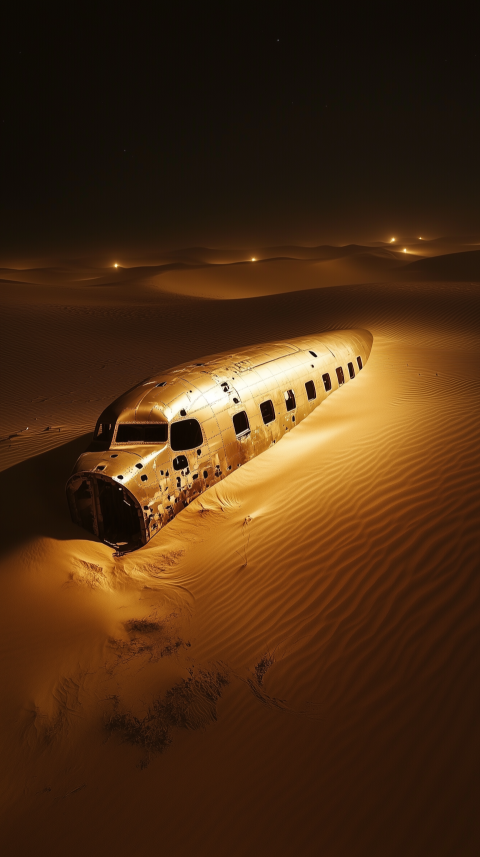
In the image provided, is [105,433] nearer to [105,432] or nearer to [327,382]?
[105,432]

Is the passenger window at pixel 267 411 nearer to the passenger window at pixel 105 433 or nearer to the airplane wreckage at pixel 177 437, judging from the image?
the airplane wreckage at pixel 177 437

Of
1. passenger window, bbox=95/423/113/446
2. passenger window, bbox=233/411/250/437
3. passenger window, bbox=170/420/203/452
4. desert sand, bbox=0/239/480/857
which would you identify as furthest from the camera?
passenger window, bbox=233/411/250/437

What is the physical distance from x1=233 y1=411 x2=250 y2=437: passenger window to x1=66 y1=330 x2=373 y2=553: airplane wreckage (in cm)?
2

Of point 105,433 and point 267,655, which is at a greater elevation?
point 105,433

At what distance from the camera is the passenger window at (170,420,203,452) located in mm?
8817

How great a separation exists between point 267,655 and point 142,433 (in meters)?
4.88

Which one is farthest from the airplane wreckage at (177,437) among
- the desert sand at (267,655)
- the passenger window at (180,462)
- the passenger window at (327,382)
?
the passenger window at (327,382)

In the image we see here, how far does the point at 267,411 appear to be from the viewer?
1092cm

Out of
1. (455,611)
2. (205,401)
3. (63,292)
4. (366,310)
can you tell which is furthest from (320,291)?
(455,611)

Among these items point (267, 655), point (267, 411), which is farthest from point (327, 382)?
point (267, 655)

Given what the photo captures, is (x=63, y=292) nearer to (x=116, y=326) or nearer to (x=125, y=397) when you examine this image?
(x=116, y=326)

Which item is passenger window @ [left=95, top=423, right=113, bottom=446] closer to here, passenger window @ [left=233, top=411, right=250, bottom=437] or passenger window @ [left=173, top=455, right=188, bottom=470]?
passenger window @ [left=173, top=455, right=188, bottom=470]

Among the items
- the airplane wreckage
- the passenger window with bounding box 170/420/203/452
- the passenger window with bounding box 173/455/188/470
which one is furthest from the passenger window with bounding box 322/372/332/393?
the passenger window with bounding box 173/455/188/470

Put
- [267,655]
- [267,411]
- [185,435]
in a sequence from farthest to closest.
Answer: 1. [267,411]
2. [185,435]
3. [267,655]
